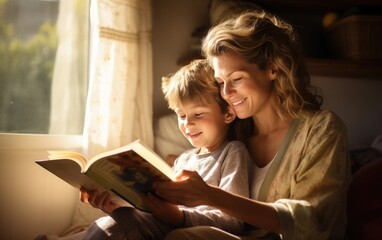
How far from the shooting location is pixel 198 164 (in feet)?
4.42

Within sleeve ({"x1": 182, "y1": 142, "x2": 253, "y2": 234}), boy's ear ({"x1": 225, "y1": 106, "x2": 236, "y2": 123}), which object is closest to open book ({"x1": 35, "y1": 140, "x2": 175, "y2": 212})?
sleeve ({"x1": 182, "y1": 142, "x2": 253, "y2": 234})

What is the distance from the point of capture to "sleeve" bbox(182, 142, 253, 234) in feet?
3.62

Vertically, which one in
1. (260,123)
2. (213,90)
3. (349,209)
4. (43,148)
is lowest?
(349,209)

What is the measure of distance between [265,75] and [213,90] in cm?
17

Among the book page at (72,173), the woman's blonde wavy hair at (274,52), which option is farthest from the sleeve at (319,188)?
the book page at (72,173)

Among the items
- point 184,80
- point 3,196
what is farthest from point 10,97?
point 184,80

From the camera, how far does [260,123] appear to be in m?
1.38

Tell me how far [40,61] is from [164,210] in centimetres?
107

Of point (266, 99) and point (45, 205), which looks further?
point (45, 205)

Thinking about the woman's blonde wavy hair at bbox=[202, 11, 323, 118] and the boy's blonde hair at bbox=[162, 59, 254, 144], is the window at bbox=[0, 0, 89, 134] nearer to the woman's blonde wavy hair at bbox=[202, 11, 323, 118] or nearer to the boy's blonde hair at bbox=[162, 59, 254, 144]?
the boy's blonde hair at bbox=[162, 59, 254, 144]

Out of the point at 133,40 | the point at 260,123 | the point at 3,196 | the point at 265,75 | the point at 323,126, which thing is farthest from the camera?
the point at 133,40

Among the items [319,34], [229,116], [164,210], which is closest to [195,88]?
[229,116]

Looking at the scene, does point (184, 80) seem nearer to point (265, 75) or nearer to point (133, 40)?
point (265, 75)

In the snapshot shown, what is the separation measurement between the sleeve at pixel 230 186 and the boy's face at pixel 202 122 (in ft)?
0.27
